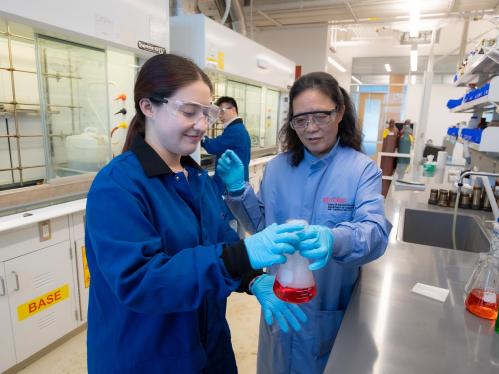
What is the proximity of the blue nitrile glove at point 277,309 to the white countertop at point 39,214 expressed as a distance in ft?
3.72

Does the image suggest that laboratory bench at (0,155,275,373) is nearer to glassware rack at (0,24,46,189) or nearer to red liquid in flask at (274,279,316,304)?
glassware rack at (0,24,46,189)

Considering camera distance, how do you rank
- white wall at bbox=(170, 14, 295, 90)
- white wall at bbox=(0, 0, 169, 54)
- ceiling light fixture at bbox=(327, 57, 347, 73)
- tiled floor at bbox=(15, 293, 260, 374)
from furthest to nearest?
ceiling light fixture at bbox=(327, 57, 347, 73) < white wall at bbox=(170, 14, 295, 90) < tiled floor at bbox=(15, 293, 260, 374) < white wall at bbox=(0, 0, 169, 54)

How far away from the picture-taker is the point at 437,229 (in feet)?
7.58

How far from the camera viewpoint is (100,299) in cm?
89

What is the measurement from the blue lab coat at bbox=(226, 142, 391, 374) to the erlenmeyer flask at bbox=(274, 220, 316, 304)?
0.76ft

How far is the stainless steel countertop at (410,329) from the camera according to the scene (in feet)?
2.68

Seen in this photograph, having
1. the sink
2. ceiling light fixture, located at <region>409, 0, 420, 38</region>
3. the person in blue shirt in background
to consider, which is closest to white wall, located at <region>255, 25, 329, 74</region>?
ceiling light fixture, located at <region>409, 0, 420, 38</region>

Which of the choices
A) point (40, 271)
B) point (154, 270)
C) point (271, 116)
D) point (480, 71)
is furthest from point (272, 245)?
point (271, 116)

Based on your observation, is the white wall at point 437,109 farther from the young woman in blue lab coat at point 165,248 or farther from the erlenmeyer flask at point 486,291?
the young woman in blue lab coat at point 165,248

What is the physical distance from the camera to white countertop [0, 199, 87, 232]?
168 cm

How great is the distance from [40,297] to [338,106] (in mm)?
1912

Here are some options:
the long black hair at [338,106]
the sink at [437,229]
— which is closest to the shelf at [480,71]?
the sink at [437,229]

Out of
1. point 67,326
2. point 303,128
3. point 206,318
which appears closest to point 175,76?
point 303,128

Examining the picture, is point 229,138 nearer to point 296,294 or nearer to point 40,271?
point 40,271
